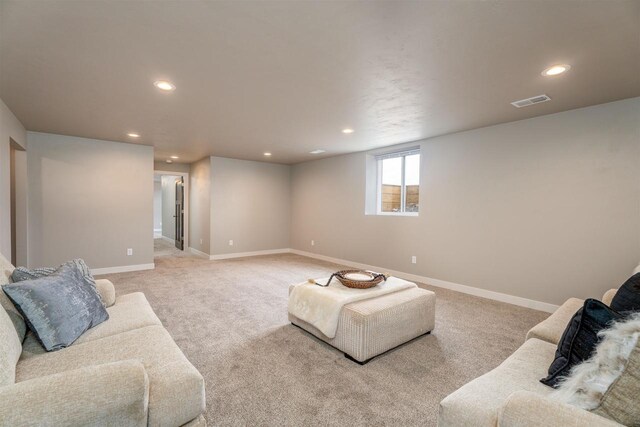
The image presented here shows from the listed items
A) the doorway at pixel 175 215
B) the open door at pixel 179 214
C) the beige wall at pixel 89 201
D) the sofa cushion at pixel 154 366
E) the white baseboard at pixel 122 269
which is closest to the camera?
the sofa cushion at pixel 154 366

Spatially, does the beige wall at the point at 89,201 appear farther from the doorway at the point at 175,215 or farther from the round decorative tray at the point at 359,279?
the round decorative tray at the point at 359,279

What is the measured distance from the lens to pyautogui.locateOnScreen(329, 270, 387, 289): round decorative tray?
108 inches

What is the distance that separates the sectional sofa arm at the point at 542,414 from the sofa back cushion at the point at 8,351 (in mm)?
1793

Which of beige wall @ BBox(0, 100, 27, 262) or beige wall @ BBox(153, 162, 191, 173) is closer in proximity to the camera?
beige wall @ BBox(0, 100, 27, 262)

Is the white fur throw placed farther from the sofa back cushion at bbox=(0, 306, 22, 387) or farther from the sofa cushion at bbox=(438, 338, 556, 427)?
the sofa back cushion at bbox=(0, 306, 22, 387)

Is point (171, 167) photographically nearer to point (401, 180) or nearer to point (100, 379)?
point (401, 180)

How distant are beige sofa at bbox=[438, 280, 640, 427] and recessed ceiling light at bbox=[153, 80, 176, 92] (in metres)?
3.11

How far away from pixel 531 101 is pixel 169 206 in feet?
32.7

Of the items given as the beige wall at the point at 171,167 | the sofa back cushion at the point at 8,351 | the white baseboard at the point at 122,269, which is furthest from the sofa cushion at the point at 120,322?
the beige wall at the point at 171,167

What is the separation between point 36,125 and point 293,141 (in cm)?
367

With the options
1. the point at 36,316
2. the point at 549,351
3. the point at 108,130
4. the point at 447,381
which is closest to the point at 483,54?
the point at 549,351

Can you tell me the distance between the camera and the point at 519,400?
40.4 inches

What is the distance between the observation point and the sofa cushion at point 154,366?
4.15 feet

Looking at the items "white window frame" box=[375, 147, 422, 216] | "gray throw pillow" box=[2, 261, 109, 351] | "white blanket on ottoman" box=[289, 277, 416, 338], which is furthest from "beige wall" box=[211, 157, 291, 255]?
"gray throw pillow" box=[2, 261, 109, 351]
